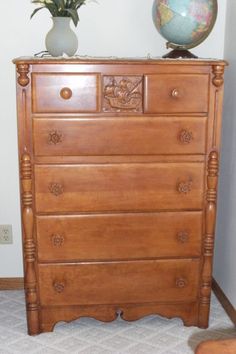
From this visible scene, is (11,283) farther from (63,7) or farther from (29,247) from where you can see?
(63,7)

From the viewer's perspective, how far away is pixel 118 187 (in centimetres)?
193

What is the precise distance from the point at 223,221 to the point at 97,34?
45.8 inches

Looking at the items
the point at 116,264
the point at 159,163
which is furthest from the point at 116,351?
the point at 159,163

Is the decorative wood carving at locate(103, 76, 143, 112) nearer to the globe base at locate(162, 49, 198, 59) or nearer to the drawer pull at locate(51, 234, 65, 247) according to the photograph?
the globe base at locate(162, 49, 198, 59)

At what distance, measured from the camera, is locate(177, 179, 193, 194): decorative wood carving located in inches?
77.1

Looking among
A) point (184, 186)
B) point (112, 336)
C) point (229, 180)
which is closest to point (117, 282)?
point (112, 336)

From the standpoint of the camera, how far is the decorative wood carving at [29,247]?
1883 millimetres

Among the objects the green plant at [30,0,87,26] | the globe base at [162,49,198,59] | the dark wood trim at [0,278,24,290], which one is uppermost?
the green plant at [30,0,87,26]

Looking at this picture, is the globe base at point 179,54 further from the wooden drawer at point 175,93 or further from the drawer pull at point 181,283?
the drawer pull at point 181,283

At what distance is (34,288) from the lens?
2.00 m

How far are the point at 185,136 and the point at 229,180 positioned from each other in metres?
0.52

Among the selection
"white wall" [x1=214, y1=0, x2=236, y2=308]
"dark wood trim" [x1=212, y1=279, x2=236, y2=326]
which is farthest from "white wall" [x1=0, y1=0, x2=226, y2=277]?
"dark wood trim" [x1=212, y1=279, x2=236, y2=326]

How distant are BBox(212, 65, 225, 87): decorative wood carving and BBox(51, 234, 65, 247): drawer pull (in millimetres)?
908

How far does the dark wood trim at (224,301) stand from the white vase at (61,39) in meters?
1.42
